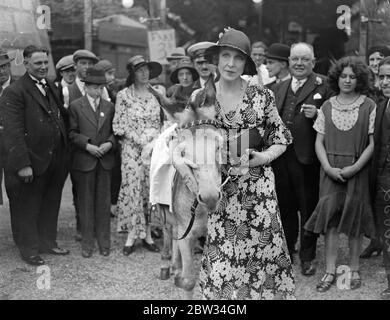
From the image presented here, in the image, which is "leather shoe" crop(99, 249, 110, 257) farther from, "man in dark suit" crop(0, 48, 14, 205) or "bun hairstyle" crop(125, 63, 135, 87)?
"bun hairstyle" crop(125, 63, 135, 87)

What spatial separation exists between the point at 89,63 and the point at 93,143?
1666 mm

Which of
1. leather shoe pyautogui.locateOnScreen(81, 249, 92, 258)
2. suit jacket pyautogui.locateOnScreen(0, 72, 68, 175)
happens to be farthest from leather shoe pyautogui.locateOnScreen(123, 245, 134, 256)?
suit jacket pyautogui.locateOnScreen(0, 72, 68, 175)

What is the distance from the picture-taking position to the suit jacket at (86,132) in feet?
20.3

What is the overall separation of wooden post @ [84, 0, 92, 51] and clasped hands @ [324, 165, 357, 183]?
5952mm

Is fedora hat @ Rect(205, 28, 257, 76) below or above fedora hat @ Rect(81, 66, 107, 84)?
above

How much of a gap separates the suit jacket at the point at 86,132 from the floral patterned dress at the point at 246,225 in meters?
2.91

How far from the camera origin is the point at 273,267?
374cm

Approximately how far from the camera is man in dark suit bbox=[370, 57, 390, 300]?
4.77m

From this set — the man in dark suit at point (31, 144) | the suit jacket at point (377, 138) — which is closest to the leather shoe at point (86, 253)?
the man in dark suit at point (31, 144)

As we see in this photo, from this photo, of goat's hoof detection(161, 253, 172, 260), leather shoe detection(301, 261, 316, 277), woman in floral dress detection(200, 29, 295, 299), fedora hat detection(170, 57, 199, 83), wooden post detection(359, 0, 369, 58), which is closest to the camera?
woman in floral dress detection(200, 29, 295, 299)

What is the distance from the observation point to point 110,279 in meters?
5.35
